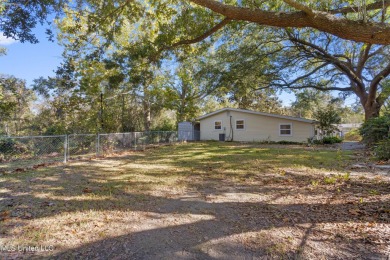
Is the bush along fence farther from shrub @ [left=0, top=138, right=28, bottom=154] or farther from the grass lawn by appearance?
the grass lawn

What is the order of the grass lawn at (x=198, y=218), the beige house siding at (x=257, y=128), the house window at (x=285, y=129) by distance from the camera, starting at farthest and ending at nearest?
the house window at (x=285, y=129), the beige house siding at (x=257, y=128), the grass lawn at (x=198, y=218)

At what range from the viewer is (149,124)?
20109 millimetres

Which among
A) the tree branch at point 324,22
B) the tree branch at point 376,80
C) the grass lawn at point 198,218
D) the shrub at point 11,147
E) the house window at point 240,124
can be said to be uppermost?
the tree branch at point 376,80

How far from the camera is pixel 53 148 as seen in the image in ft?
28.3

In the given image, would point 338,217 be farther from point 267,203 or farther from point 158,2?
point 158,2

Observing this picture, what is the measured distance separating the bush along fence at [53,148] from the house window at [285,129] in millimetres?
12891

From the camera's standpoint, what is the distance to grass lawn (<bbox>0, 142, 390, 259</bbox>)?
221cm

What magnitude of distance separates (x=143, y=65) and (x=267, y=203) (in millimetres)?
6255

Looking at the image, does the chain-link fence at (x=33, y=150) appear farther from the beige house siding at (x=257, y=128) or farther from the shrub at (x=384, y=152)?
the beige house siding at (x=257, y=128)

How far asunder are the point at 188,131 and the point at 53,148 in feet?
45.4

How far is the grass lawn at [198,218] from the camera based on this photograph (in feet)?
7.24

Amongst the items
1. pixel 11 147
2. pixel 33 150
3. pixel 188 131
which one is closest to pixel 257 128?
pixel 188 131

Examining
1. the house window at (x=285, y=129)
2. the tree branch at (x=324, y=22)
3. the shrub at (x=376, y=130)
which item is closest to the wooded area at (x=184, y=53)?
the tree branch at (x=324, y=22)

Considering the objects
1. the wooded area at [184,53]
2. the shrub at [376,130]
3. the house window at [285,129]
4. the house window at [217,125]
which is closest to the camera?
the wooded area at [184,53]
